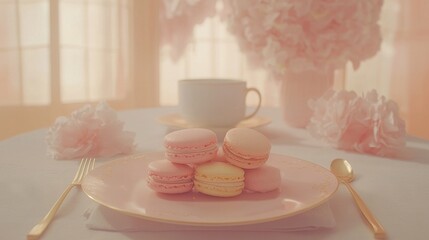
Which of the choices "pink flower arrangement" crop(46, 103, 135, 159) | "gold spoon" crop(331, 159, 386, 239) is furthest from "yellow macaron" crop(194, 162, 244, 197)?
"pink flower arrangement" crop(46, 103, 135, 159)

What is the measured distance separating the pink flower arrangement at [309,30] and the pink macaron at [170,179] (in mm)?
542

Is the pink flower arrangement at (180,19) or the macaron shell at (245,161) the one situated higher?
the pink flower arrangement at (180,19)

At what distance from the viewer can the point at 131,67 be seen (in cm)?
256

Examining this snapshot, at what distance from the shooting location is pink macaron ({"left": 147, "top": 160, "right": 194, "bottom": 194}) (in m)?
0.58

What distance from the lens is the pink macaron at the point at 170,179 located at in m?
0.58

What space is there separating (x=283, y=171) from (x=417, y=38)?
1.86 meters

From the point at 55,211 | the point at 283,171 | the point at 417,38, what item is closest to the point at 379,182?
the point at 283,171

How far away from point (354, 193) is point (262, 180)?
15 centimetres

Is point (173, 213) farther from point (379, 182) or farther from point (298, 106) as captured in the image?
point (298, 106)

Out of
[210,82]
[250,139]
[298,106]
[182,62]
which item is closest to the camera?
[250,139]

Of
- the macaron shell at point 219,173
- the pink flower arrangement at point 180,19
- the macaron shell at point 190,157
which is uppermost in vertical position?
the pink flower arrangement at point 180,19

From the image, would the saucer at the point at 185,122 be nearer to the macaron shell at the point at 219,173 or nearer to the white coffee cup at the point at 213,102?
the white coffee cup at the point at 213,102

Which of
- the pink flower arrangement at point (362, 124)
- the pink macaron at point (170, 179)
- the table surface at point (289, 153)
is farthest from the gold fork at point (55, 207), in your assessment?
the pink flower arrangement at point (362, 124)

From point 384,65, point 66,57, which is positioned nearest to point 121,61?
point 66,57
